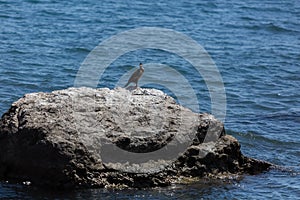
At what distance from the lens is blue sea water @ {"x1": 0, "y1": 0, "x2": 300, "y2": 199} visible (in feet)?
33.9

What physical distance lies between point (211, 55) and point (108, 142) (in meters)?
11.8

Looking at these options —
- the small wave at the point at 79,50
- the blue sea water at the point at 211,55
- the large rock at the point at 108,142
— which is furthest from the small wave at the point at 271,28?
the large rock at the point at 108,142

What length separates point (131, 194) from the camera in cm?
946

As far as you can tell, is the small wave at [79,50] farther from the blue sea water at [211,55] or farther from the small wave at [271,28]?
the small wave at [271,28]

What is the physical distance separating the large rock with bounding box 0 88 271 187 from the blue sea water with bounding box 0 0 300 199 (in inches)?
10.2

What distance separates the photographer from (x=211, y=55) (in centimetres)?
2091

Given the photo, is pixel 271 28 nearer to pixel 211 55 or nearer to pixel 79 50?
pixel 211 55

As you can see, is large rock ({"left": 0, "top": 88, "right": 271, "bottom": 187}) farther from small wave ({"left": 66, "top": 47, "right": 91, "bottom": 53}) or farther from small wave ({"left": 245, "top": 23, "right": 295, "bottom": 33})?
small wave ({"left": 245, "top": 23, "right": 295, "bottom": 33})

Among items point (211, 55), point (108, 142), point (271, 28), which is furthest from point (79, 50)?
point (108, 142)

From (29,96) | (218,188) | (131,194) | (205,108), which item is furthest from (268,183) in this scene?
(205,108)

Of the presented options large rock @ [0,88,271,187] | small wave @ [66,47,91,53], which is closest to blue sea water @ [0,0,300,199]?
small wave @ [66,47,91,53]

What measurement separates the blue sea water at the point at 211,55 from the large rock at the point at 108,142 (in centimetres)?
26

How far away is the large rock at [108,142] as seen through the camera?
9.41 metres

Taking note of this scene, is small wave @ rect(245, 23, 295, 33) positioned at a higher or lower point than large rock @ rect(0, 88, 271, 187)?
higher
